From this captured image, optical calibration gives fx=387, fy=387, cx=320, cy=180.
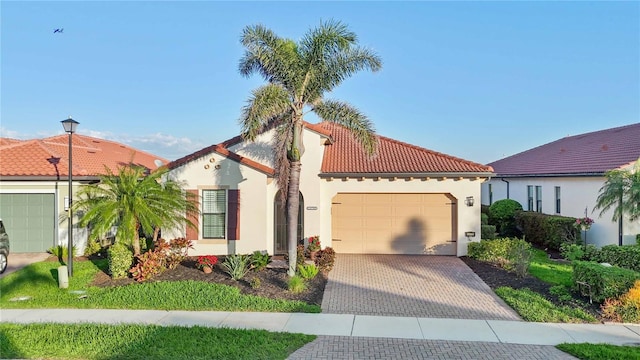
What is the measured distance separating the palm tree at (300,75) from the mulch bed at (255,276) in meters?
0.69

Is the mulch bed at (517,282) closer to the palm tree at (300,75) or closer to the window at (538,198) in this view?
the palm tree at (300,75)

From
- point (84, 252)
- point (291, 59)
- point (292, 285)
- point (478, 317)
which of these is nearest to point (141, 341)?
point (292, 285)

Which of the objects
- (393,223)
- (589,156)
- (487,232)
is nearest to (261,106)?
(393,223)

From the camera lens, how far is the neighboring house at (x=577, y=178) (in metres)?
14.8

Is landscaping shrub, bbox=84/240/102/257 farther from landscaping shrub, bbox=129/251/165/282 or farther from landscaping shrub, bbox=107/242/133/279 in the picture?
landscaping shrub, bbox=129/251/165/282

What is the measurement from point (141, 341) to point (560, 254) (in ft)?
47.3

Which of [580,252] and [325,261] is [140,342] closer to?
[325,261]

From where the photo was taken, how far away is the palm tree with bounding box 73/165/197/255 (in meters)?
10.5

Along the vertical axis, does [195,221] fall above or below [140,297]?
A: above

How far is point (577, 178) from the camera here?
16.3 m

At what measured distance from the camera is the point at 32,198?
13.6 meters

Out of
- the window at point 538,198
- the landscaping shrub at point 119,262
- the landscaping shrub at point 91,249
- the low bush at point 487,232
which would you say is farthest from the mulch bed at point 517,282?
the landscaping shrub at point 91,249

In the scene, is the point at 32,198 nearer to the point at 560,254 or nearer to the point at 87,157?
the point at 87,157

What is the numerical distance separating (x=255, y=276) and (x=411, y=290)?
4.20 meters
